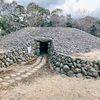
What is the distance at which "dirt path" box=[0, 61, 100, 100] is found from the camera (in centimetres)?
451

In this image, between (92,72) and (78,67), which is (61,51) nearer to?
(78,67)

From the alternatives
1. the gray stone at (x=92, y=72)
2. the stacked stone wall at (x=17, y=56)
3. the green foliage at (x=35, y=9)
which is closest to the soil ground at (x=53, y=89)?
the gray stone at (x=92, y=72)

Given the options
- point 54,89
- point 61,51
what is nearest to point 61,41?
point 61,51

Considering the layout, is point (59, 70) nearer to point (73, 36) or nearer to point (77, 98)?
point (77, 98)

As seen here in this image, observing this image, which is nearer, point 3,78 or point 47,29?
point 3,78

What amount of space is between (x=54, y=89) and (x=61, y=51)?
13.2 ft

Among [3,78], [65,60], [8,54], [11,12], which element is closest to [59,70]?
[65,60]

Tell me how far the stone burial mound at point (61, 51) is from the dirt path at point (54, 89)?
56 cm

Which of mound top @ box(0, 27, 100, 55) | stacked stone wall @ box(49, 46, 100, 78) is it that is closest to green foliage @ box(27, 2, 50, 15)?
mound top @ box(0, 27, 100, 55)

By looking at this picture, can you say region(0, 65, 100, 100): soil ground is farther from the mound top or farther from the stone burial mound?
the mound top

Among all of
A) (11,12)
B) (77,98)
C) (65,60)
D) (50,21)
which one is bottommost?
(77,98)

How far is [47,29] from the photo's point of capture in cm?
1318

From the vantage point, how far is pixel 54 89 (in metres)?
5.06

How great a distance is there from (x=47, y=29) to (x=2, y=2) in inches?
403
